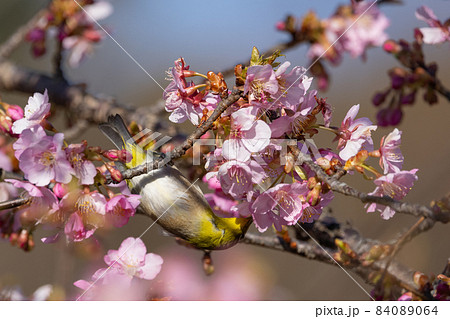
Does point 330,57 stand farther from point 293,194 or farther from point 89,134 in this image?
point 89,134

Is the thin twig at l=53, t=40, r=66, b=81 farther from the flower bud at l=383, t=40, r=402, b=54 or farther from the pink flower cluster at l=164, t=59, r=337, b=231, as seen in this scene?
the flower bud at l=383, t=40, r=402, b=54

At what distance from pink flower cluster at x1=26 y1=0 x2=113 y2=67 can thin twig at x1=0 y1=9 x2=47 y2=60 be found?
0.16ft

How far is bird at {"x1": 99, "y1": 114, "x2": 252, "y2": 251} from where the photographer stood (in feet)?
4.35

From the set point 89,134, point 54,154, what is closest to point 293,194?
point 54,154

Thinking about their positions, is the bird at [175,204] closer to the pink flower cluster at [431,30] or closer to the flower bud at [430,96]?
the flower bud at [430,96]

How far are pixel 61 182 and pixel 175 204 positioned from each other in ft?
1.08

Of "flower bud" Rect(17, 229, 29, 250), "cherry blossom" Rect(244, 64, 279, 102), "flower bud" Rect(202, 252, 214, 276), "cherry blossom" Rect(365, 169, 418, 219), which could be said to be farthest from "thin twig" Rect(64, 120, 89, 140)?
"cherry blossom" Rect(365, 169, 418, 219)

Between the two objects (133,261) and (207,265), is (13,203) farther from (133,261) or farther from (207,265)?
(207,265)

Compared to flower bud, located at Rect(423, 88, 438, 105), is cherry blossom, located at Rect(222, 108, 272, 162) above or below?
above

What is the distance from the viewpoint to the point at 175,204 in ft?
4.41

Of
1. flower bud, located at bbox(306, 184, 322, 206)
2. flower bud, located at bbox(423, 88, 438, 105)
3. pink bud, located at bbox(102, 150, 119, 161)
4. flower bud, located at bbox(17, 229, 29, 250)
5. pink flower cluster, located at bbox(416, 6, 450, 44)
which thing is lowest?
flower bud, located at bbox(17, 229, 29, 250)

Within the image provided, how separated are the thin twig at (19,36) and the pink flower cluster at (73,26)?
0.16 feet

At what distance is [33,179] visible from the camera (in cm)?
116

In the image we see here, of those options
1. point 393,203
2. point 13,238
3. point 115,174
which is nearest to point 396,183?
point 393,203
